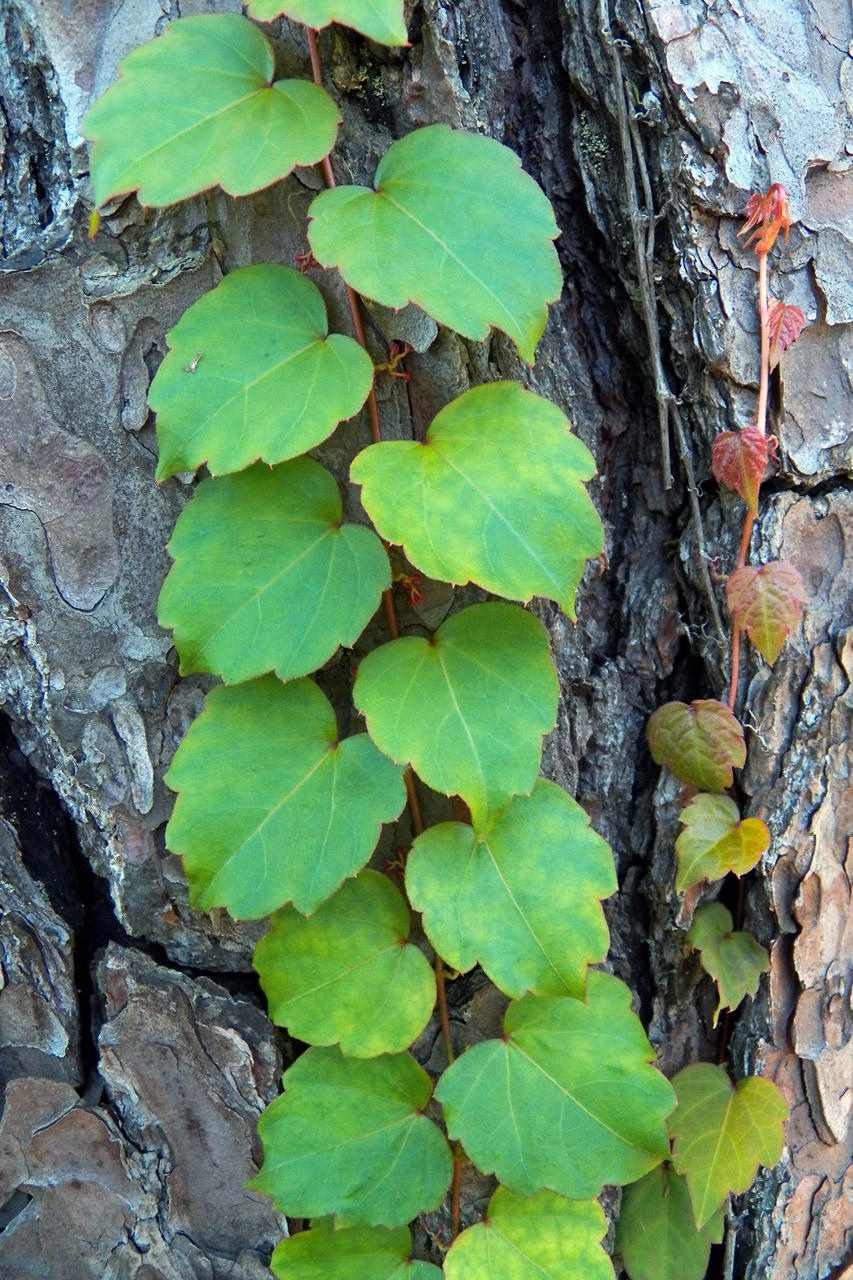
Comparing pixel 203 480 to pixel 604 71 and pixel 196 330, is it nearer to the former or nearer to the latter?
pixel 196 330

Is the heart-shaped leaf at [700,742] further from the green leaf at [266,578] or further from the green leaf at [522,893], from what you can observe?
the green leaf at [266,578]

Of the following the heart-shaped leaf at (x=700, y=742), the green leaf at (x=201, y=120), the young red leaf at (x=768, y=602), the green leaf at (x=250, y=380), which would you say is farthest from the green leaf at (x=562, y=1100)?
the green leaf at (x=201, y=120)

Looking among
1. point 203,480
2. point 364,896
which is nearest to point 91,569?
point 203,480

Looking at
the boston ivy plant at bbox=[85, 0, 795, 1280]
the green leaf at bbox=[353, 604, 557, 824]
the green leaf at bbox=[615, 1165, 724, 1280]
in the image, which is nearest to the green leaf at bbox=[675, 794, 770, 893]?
the boston ivy plant at bbox=[85, 0, 795, 1280]

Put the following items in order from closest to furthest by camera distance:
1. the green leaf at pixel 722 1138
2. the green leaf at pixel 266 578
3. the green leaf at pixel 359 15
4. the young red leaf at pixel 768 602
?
1. the green leaf at pixel 359 15
2. the green leaf at pixel 266 578
3. the young red leaf at pixel 768 602
4. the green leaf at pixel 722 1138

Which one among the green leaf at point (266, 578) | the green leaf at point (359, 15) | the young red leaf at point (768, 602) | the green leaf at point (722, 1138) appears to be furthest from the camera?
the green leaf at point (722, 1138)

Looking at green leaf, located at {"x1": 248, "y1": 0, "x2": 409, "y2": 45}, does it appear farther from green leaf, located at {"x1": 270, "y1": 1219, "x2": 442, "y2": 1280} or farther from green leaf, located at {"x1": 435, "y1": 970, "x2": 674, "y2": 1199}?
green leaf, located at {"x1": 270, "y1": 1219, "x2": 442, "y2": 1280}

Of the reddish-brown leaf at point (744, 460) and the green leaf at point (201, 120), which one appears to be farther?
the reddish-brown leaf at point (744, 460)
